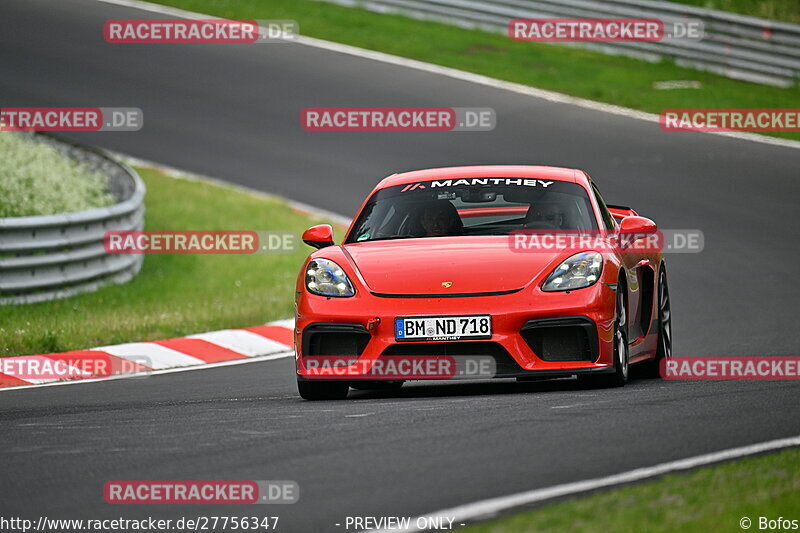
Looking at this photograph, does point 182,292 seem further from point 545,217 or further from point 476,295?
point 476,295

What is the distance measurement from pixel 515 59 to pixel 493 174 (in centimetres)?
Answer: 1627

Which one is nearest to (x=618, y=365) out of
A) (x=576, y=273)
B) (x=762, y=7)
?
(x=576, y=273)

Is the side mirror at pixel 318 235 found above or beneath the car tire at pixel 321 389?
above

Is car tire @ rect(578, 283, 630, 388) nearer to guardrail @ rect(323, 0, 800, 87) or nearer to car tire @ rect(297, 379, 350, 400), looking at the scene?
car tire @ rect(297, 379, 350, 400)

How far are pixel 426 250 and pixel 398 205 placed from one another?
93 cm

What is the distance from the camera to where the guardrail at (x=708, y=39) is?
78.0 feet

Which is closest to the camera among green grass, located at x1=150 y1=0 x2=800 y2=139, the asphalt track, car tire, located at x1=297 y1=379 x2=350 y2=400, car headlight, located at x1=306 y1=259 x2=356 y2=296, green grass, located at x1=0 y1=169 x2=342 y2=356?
the asphalt track

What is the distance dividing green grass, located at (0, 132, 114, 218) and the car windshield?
676cm

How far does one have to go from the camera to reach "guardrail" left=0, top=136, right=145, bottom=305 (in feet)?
43.6

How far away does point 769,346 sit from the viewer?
1091 cm

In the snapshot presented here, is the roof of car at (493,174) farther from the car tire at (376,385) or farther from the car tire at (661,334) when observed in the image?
the car tire at (376,385)

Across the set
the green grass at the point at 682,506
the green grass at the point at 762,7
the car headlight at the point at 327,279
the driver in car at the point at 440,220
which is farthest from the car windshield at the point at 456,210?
the green grass at the point at 762,7

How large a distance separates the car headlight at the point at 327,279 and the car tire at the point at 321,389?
514mm

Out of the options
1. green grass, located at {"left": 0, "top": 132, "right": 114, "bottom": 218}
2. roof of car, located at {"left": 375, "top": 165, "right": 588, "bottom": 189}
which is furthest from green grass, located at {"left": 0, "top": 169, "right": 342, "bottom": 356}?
roof of car, located at {"left": 375, "top": 165, "right": 588, "bottom": 189}
